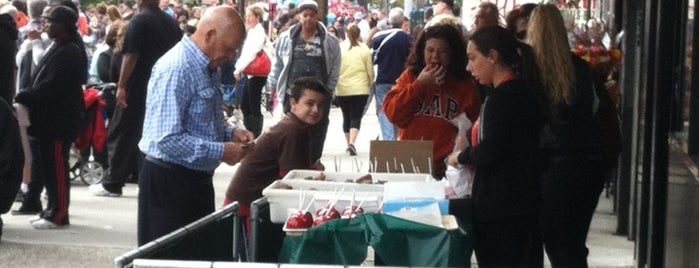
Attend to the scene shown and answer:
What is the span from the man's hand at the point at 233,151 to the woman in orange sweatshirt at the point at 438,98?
1.54 meters

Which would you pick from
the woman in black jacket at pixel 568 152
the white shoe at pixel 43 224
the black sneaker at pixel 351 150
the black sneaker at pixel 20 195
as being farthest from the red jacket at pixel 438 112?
the black sneaker at pixel 351 150

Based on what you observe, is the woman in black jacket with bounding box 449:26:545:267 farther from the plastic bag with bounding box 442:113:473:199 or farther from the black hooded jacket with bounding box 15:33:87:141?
the black hooded jacket with bounding box 15:33:87:141

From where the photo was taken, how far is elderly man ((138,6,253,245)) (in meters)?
6.15

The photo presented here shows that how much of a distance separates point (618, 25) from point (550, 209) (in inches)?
236

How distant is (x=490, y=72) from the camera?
6.11 meters

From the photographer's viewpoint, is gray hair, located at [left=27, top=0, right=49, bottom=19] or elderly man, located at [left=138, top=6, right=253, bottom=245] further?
gray hair, located at [left=27, top=0, right=49, bottom=19]

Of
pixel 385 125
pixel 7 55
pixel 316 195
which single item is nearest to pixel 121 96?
pixel 7 55

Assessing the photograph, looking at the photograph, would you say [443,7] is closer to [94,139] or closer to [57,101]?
[94,139]

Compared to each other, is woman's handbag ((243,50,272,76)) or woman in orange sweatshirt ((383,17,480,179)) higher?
woman in orange sweatshirt ((383,17,480,179))

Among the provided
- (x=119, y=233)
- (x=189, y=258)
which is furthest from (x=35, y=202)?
(x=189, y=258)

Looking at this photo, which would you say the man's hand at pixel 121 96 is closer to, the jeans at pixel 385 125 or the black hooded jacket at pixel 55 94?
the black hooded jacket at pixel 55 94

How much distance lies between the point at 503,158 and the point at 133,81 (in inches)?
268

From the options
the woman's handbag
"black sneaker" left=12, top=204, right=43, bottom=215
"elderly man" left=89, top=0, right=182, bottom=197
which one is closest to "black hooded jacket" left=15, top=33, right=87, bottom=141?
"elderly man" left=89, top=0, right=182, bottom=197

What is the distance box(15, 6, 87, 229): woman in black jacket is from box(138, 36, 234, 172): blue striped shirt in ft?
15.0
